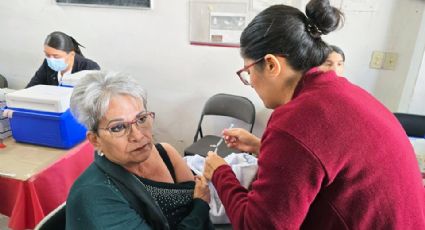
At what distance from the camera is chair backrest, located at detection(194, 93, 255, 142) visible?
2646mm

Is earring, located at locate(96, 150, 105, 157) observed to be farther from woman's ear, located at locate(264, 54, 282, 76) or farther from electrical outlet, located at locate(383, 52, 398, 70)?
electrical outlet, located at locate(383, 52, 398, 70)

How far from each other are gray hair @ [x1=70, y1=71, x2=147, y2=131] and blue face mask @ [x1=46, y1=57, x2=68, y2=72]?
1538 mm

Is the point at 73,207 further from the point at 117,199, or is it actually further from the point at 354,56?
the point at 354,56

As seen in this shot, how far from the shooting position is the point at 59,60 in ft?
7.88

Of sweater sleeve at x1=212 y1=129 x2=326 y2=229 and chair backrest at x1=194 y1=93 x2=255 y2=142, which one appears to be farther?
chair backrest at x1=194 y1=93 x2=255 y2=142

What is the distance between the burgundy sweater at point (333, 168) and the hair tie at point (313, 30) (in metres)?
0.12

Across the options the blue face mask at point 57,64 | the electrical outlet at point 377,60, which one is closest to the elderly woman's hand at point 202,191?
the blue face mask at point 57,64

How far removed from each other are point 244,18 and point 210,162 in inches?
70.3

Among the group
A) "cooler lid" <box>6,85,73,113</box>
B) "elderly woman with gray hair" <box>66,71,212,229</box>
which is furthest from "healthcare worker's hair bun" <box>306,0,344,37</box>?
"cooler lid" <box>6,85,73,113</box>

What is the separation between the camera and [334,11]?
2.83ft

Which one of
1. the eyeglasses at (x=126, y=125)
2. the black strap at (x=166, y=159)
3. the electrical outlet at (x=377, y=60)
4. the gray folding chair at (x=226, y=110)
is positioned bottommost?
the gray folding chair at (x=226, y=110)

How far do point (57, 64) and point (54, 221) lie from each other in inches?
66.8

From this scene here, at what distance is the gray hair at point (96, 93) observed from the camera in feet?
3.39

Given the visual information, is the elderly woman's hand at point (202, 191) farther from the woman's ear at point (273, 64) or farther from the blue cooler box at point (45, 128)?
the blue cooler box at point (45, 128)
